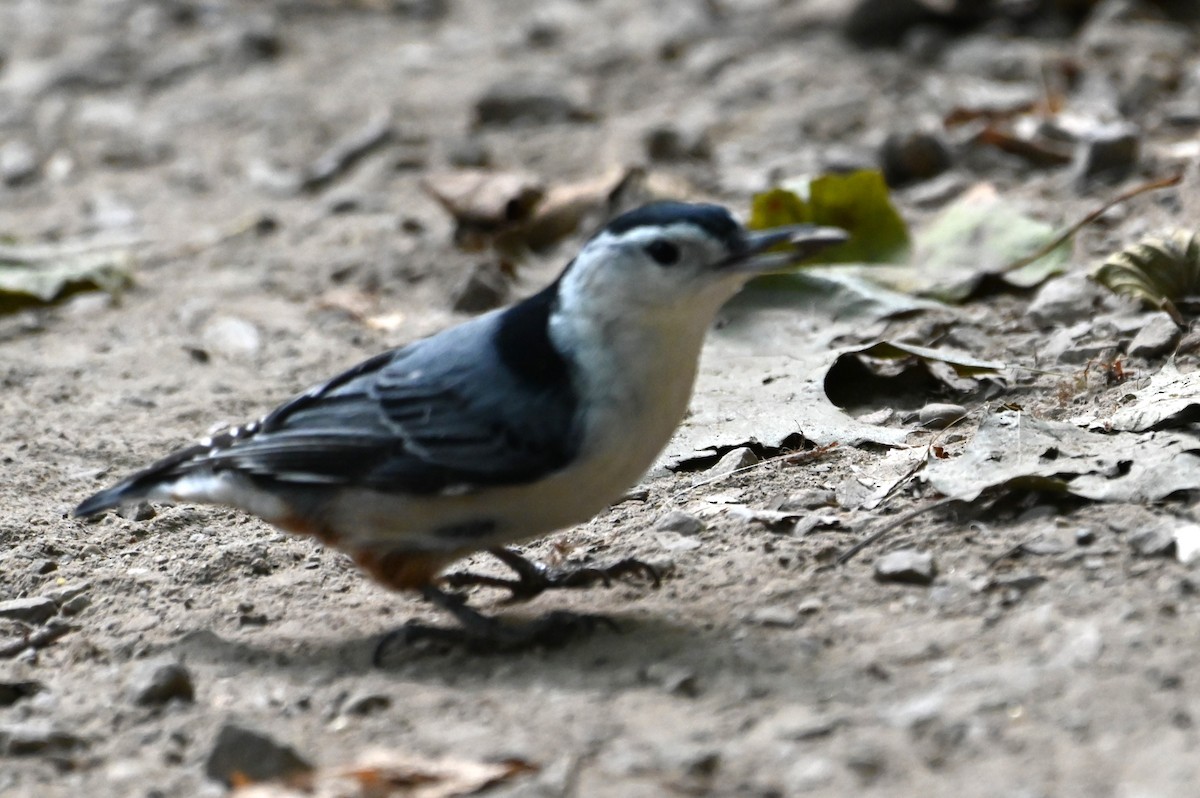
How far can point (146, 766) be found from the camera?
113 inches

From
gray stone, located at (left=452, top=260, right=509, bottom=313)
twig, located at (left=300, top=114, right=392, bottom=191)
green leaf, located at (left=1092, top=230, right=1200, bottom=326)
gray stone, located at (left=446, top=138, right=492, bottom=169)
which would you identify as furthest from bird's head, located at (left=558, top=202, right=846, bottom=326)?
twig, located at (left=300, top=114, right=392, bottom=191)

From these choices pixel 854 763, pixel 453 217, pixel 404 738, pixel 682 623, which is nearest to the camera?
pixel 854 763

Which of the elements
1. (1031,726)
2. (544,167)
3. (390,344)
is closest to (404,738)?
(1031,726)

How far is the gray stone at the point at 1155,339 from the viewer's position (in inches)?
164

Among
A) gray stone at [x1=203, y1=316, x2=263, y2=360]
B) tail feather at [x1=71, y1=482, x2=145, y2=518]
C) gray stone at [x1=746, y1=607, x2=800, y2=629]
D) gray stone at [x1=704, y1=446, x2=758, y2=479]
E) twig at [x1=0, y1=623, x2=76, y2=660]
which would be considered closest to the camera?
gray stone at [x1=746, y1=607, x2=800, y2=629]

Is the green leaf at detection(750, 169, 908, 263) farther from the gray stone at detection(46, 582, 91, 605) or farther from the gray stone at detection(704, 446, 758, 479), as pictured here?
the gray stone at detection(46, 582, 91, 605)

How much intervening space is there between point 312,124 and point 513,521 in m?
5.00

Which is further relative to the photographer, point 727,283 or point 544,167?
point 544,167

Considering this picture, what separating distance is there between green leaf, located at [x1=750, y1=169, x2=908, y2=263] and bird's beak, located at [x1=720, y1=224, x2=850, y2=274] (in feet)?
5.56

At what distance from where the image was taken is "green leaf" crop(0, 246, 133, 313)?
5.95 metres

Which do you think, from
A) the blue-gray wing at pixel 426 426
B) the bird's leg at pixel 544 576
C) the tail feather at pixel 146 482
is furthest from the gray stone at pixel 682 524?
the tail feather at pixel 146 482

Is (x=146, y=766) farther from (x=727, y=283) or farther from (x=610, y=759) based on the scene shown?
(x=727, y=283)

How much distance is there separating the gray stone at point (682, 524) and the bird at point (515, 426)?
19 centimetres

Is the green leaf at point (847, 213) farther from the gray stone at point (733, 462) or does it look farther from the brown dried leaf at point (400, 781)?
the brown dried leaf at point (400, 781)
